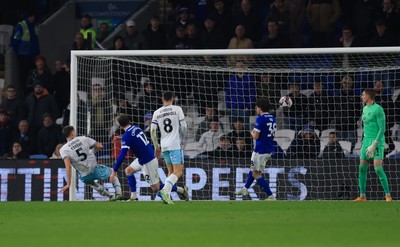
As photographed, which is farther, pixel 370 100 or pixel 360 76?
pixel 360 76

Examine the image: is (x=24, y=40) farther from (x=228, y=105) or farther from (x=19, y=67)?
(x=228, y=105)

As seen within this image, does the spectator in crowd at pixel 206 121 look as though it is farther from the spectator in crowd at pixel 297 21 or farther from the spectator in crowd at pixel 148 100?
the spectator in crowd at pixel 297 21

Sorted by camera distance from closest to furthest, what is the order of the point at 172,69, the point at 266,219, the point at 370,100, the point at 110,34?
the point at 266,219, the point at 370,100, the point at 172,69, the point at 110,34

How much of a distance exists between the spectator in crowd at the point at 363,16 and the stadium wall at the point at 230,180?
3.80 m

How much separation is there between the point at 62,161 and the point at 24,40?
5.60m

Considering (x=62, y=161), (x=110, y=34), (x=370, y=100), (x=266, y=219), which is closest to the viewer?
(x=266, y=219)

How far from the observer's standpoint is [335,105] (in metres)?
23.2

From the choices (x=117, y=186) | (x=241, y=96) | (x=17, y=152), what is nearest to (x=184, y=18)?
(x=241, y=96)

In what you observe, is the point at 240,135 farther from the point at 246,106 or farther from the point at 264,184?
the point at 264,184

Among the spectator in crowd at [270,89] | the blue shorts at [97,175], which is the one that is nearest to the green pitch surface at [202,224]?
the blue shorts at [97,175]

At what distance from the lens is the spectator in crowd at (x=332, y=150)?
878 inches

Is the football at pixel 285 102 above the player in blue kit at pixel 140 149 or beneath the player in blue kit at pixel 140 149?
above

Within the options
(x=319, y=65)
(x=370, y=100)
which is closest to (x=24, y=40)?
(x=319, y=65)

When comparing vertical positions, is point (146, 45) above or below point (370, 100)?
above
